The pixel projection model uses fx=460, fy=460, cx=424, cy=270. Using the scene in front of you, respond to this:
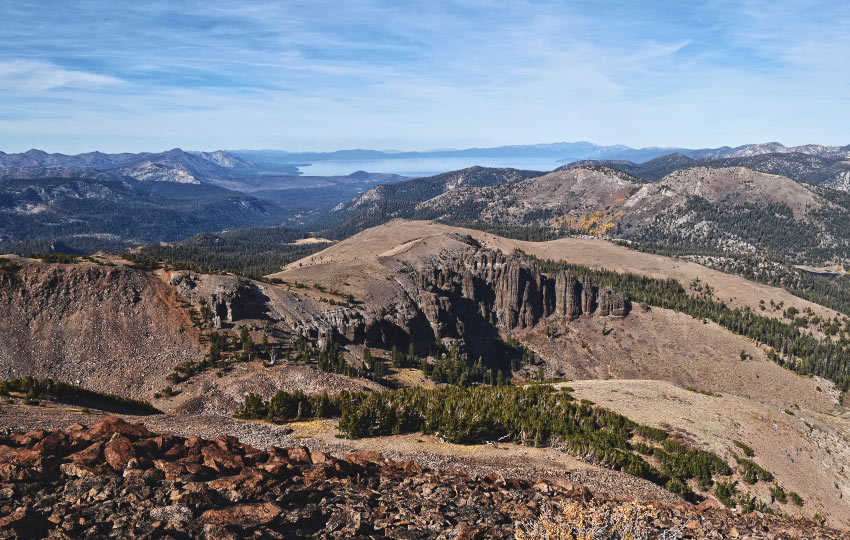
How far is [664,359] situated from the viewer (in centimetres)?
11775

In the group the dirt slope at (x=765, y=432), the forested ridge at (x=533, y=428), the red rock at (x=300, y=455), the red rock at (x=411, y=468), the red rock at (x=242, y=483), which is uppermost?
the red rock at (x=242, y=483)

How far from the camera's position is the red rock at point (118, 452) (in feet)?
69.9

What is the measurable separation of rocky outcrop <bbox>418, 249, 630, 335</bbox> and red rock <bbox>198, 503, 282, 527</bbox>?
108466 millimetres

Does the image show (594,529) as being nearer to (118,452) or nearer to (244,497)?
(244,497)

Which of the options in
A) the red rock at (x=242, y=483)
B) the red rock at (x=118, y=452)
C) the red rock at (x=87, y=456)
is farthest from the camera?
the red rock at (x=118, y=452)

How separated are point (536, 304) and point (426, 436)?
10104 cm

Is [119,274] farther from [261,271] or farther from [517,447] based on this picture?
[261,271]

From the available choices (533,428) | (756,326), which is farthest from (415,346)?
(756,326)

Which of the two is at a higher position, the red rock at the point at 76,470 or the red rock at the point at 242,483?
the red rock at the point at 76,470

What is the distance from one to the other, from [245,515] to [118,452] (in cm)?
796

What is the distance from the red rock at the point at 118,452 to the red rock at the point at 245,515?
6133 millimetres

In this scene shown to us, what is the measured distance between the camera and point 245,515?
18.8 meters

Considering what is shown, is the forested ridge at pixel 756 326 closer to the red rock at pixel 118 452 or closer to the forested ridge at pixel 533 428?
the forested ridge at pixel 533 428

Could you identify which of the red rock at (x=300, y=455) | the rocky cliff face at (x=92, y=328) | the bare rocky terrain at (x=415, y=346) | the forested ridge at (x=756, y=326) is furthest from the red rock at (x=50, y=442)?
the forested ridge at (x=756, y=326)
